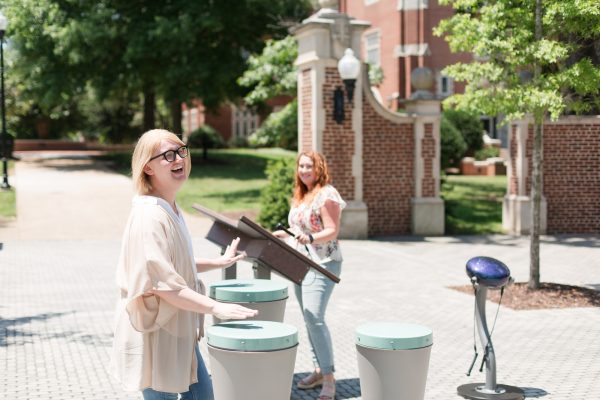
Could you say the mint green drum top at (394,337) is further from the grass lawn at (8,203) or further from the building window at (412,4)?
the building window at (412,4)

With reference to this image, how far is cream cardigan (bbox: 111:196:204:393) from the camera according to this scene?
3627mm

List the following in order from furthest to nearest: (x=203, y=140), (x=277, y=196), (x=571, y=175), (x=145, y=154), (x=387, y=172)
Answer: (x=203, y=140), (x=571, y=175), (x=387, y=172), (x=277, y=196), (x=145, y=154)

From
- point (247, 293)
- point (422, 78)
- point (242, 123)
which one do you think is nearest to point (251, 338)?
point (247, 293)

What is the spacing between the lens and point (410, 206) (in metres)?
17.1

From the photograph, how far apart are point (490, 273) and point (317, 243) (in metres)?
1.29

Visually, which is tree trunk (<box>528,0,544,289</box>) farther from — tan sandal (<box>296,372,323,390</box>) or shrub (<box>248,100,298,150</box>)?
shrub (<box>248,100,298,150</box>)

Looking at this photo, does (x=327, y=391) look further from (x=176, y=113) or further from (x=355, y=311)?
(x=176, y=113)

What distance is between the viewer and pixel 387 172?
Result: 16906 mm

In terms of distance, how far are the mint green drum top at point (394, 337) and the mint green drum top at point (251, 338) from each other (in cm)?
76

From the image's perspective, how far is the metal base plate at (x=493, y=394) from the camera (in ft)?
20.2

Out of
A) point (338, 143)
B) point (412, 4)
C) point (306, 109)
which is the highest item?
point (412, 4)

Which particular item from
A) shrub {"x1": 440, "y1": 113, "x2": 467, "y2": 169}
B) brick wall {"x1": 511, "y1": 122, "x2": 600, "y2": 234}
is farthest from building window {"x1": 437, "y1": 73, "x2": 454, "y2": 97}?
brick wall {"x1": 511, "y1": 122, "x2": 600, "y2": 234}

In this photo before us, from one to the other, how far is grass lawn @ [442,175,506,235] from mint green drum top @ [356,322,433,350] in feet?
41.2

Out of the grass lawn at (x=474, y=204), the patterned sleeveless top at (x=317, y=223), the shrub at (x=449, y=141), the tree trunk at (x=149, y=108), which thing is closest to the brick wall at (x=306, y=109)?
the grass lawn at (x=474, y=204)
